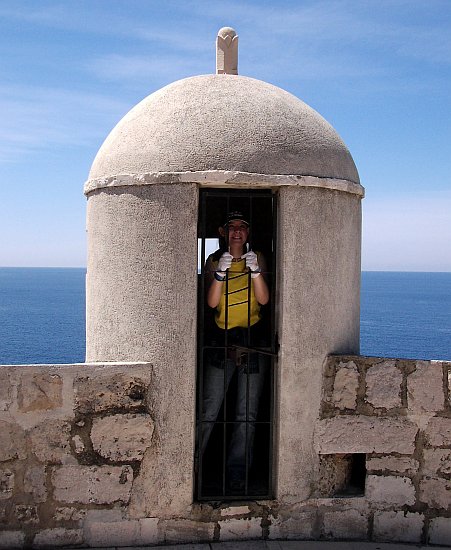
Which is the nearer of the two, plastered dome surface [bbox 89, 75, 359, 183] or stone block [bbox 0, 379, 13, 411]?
stone block [bbox 0, 379, 13, 411]

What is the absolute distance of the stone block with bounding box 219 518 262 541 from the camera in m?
4.52

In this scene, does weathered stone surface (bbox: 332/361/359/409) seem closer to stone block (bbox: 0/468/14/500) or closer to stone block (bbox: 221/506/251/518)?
stone block (bbox: 221/506/251/518)

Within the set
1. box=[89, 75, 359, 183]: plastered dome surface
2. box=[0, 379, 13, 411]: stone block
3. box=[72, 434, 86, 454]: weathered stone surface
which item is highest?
box=[89, 75, 359, 183]: plastered dome surface

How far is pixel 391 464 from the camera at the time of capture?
4.68m

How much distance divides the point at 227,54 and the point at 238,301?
1.84 metres

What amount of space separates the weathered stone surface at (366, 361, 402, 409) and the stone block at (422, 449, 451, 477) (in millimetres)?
402

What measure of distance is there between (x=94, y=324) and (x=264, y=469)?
160 cm

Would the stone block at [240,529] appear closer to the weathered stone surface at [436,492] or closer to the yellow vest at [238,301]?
the weathered stone surface at [436,492]

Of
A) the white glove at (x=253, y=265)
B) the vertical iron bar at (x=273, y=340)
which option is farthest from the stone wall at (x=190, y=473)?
the white glove at (x=253, y=265)

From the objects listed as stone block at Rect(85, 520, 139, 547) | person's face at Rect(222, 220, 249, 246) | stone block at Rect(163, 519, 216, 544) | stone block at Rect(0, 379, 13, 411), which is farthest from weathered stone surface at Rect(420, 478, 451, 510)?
stone block at Rect(0, 379, 13, 411)

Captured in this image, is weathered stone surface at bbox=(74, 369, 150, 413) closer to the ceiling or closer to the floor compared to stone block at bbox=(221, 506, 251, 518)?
closer to the ceiling

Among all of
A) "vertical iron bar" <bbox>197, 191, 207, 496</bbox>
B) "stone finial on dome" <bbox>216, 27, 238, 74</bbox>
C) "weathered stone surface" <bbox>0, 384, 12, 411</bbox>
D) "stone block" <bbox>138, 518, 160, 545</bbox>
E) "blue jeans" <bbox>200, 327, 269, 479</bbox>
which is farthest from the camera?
"stone finial on dome" <bbox>216, 27, 238, 74</bbox>

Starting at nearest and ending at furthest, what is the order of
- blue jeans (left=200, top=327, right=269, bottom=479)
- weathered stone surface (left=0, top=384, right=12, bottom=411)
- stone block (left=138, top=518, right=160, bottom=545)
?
weathered stone surface (left=0, top=384, right=12, bottom=411)
stone block (left=138, top=518, right=160, bottom=545)
blue jeans (left=200, top=327, right=269, bottom=479)

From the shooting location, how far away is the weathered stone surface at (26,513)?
4.30 meters
